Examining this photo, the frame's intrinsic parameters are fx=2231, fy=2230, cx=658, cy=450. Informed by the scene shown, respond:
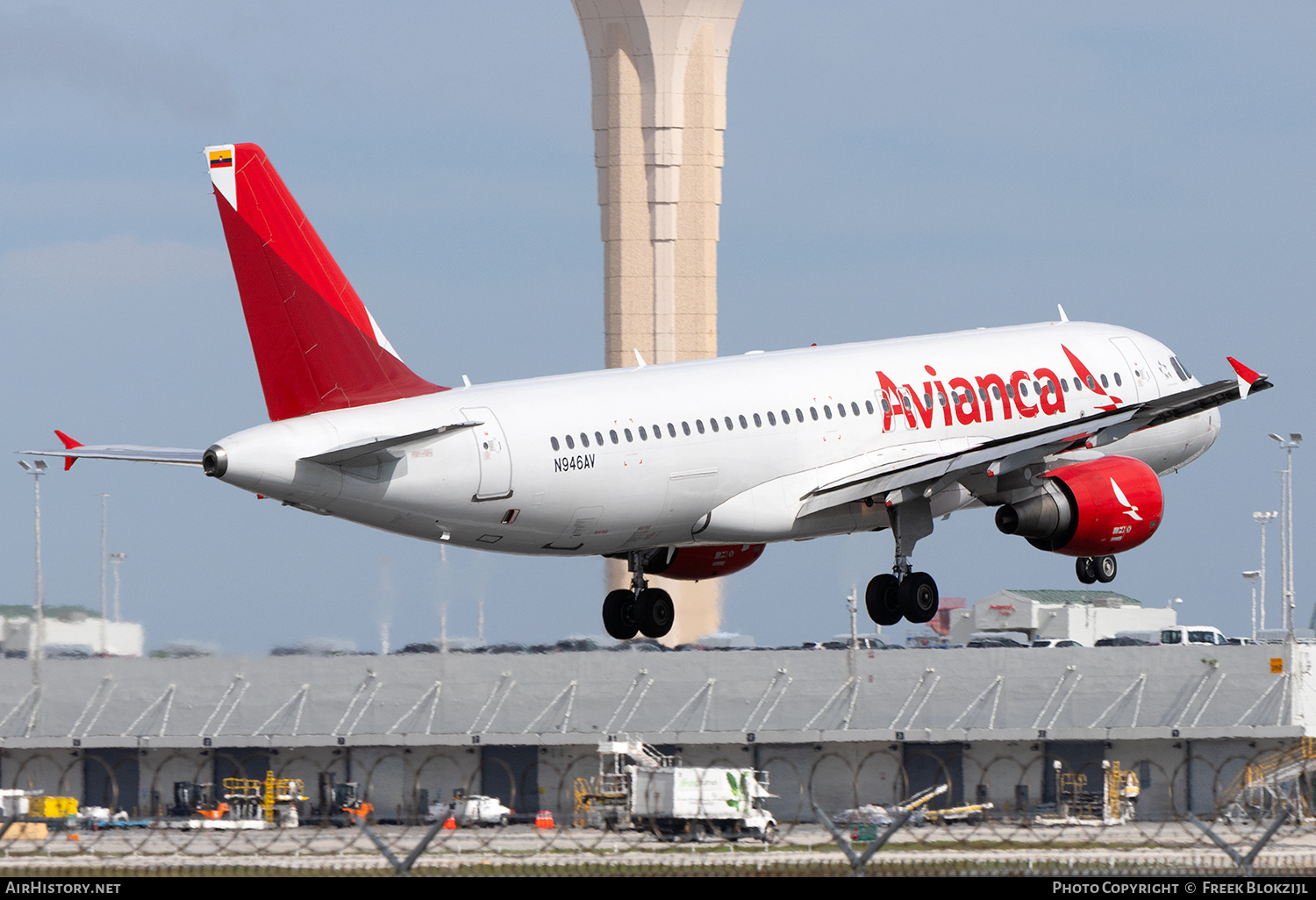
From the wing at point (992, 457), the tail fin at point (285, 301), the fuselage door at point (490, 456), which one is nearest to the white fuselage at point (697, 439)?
the fuselage door at point (490, 456)

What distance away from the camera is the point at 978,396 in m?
51.3

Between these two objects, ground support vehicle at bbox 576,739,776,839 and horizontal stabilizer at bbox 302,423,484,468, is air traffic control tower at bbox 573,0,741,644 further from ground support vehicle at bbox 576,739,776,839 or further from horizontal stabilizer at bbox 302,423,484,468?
horizontal stabilizer at bbox 302,423,484,468

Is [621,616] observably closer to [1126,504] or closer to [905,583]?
[905,583]

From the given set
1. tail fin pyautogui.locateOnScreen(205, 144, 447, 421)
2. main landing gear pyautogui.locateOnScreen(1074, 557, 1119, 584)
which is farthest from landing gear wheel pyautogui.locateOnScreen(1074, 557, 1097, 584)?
tail fin pyautogui.locateOnScreen(205, 144, 447, 421)

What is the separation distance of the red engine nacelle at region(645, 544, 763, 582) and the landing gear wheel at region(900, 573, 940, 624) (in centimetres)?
376

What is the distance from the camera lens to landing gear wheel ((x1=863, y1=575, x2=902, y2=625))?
164 feet

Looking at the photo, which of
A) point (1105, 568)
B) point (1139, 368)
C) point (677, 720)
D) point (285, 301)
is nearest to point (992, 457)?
point (1105, 568)

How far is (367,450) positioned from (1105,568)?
1903cm

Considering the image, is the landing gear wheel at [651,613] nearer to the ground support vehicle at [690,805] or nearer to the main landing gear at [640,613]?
the main landing gear at [640,613]

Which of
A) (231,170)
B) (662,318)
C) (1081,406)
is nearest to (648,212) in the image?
(662,318)

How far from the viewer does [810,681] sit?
88.8m

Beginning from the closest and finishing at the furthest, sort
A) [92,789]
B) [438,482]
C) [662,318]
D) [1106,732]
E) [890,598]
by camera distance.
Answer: [438,482]
[890,598]
[1106,732]
[92,789]
[662,318]

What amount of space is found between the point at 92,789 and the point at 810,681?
3113 cm

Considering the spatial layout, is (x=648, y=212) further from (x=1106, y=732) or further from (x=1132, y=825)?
(x=1132, y=825)
